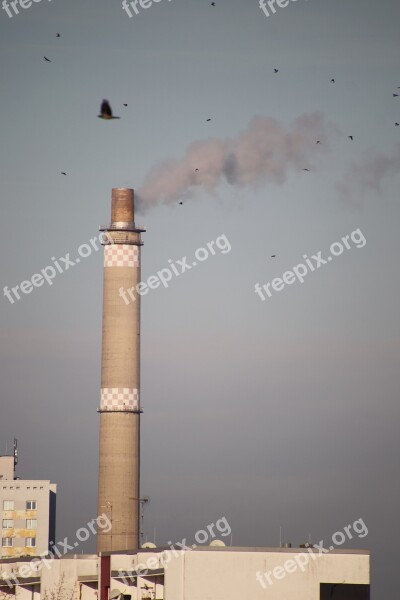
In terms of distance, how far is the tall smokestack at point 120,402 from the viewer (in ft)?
328

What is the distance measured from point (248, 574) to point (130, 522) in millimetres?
43525

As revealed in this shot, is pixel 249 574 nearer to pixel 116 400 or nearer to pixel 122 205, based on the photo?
pixel 116 400

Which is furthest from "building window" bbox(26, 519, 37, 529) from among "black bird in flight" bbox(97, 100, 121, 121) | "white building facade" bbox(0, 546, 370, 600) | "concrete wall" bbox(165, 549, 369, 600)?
"black bird in flight" bbox(97, 100, 121, 121)

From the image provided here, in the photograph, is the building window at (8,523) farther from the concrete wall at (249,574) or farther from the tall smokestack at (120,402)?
the concrete wall at (249,574)

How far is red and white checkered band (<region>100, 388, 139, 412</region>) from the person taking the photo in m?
101

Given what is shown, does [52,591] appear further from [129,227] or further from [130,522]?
[129,227]

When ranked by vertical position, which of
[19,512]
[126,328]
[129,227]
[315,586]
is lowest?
[315,586]

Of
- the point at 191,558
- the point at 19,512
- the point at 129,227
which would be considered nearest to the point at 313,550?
the point at 191,558

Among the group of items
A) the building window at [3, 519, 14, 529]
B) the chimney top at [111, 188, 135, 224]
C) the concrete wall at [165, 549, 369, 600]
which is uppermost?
the chimney top at [111, 188, 135, 224]

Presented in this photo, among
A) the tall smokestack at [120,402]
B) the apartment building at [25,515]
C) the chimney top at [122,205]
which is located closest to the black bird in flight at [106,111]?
the tall smokestack at [120,402]

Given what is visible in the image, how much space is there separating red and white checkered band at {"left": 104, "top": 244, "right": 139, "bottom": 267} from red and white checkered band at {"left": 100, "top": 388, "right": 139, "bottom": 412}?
961 centimetres

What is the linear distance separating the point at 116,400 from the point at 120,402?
13.2 inches

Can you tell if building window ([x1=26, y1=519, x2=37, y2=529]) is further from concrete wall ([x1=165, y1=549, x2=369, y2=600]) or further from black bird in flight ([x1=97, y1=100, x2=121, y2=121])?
black bird in flight ([x1=97, y1=100, x2=121, y2=121])

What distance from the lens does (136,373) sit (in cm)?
10231
